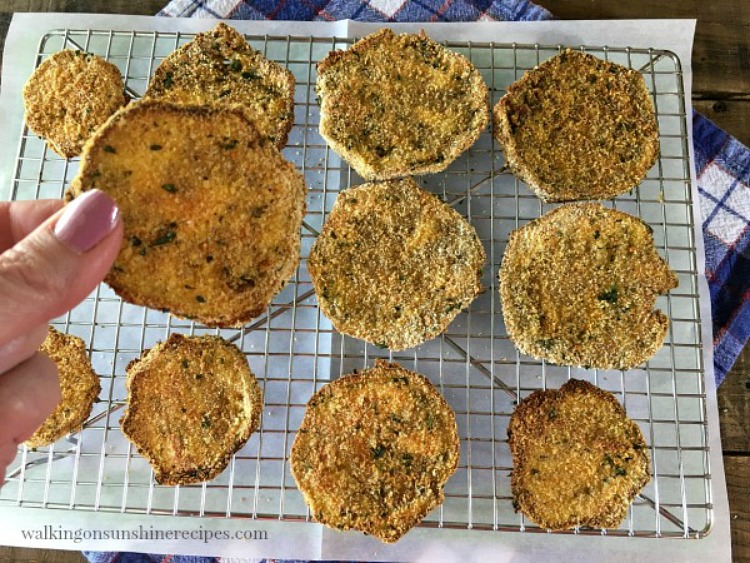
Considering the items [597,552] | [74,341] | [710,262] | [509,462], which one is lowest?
[597,552]

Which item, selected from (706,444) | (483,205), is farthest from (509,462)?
(483,205)

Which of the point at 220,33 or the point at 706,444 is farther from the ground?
the point at 220,33

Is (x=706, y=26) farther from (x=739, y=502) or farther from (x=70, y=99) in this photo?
(x=70, y=99)

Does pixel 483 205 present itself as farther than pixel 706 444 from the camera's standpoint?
Yes

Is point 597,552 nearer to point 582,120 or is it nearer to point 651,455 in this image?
point 651,455

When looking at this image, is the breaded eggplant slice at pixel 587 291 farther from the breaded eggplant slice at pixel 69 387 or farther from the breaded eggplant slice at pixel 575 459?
the breaded eggplant slice at pixel 69 387

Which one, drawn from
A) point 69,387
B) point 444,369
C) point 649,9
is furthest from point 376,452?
point 649,9

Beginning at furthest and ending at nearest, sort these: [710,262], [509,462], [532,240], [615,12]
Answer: [615,12] < [710,262] < [509,462] < [532,240]
